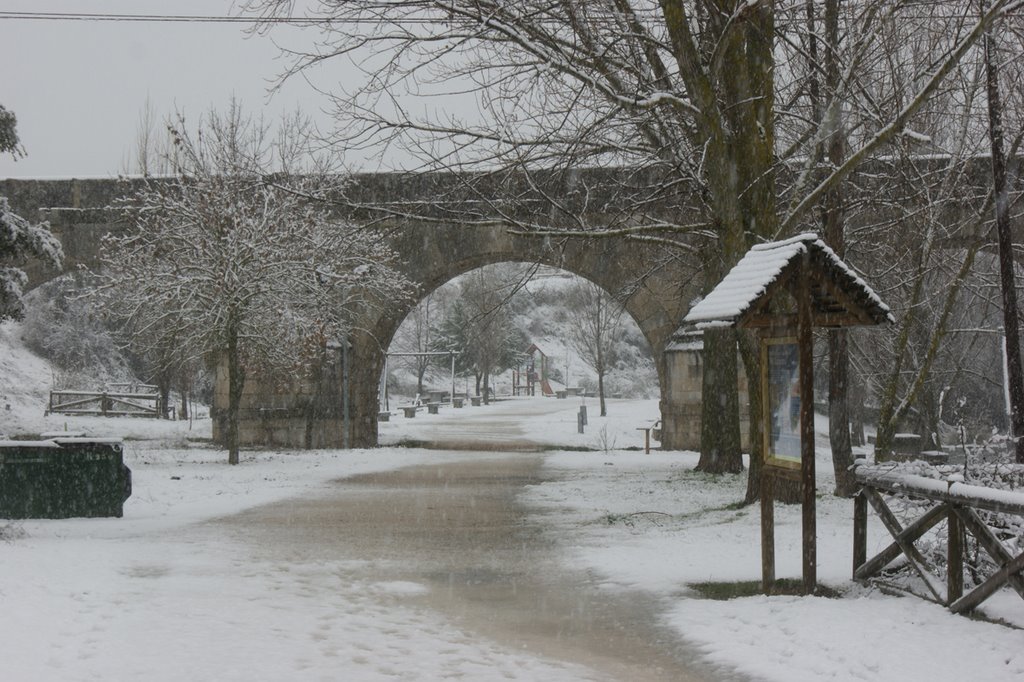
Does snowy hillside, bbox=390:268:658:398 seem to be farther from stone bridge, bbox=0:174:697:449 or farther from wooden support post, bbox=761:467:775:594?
wooden support post, bbox=761:467:775:594

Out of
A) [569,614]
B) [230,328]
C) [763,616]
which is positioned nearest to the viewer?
[763,616]

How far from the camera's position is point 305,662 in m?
6.37

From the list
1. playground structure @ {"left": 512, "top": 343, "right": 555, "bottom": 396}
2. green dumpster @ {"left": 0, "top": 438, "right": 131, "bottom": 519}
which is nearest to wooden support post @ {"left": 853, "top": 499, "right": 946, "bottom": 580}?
green dumpster @ {"left": 0, "top": 438, "right": 131, "bottom": 519}

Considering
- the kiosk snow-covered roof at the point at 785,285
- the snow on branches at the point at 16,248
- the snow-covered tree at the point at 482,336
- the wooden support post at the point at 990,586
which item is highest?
the snow-covered tree at the point at 482,336

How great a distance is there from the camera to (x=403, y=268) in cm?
2616

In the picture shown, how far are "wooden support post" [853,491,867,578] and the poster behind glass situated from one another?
67cm

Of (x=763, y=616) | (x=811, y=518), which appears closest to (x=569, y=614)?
(x=763, y=616)

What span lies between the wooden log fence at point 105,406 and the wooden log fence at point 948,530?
35545mm

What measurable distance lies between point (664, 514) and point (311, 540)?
14.6 feet

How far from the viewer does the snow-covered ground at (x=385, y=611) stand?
20.4 feet

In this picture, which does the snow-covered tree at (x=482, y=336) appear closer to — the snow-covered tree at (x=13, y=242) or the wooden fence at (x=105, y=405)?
the wooden fence at (x=105, y=405)

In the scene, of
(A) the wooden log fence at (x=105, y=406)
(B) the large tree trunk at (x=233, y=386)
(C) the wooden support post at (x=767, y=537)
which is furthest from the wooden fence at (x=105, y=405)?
(C) the wooden support post at (x=767, y=537)

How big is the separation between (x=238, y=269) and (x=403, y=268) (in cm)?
633

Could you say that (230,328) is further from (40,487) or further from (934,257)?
(934,257)
